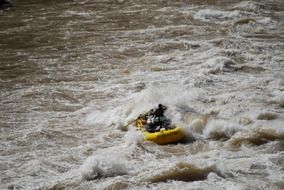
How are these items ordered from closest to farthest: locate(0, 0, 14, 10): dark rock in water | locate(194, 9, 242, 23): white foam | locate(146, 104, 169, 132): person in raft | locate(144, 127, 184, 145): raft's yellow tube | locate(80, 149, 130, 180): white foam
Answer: locate(80, 149, 130, 180): white foam < locate(144, 127, 184, 145): raft's yellow tube < locate(146, 104, 169, 132): person in raft < locate(194, 9, 242, 23): white foam < locate(0, 0, 14, 10): dark rock in water

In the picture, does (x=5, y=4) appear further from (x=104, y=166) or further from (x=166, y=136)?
(x=104, y=166)

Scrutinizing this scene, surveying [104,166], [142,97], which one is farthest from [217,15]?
[104,166]

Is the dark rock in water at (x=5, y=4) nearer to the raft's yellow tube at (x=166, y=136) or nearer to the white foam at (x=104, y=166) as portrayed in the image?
the raft's yellow tube at (x=166, y=136)

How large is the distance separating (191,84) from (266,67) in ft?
9.50

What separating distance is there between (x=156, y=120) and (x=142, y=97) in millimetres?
2190

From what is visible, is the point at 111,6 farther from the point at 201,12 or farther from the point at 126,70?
the point at 126,70

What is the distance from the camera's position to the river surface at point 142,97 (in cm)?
977

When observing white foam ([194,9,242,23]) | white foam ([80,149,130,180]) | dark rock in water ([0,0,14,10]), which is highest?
dark rock in water ([0,0,14,10])

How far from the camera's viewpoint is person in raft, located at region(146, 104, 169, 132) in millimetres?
11203

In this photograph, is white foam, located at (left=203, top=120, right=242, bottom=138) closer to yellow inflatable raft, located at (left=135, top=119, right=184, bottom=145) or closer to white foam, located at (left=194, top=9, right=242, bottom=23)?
yellow inflatable raft, located at (left=135, top=119, right=184, bottom=145)

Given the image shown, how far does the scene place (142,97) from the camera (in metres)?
13.4

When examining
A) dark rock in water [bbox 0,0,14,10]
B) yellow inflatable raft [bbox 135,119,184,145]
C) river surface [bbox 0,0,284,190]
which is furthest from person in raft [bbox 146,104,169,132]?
dark rock in water [bbox 0,0,14,10]

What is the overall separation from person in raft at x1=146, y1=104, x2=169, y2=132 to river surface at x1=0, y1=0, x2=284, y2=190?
0.34 metres

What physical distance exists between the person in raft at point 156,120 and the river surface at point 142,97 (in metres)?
0.34
